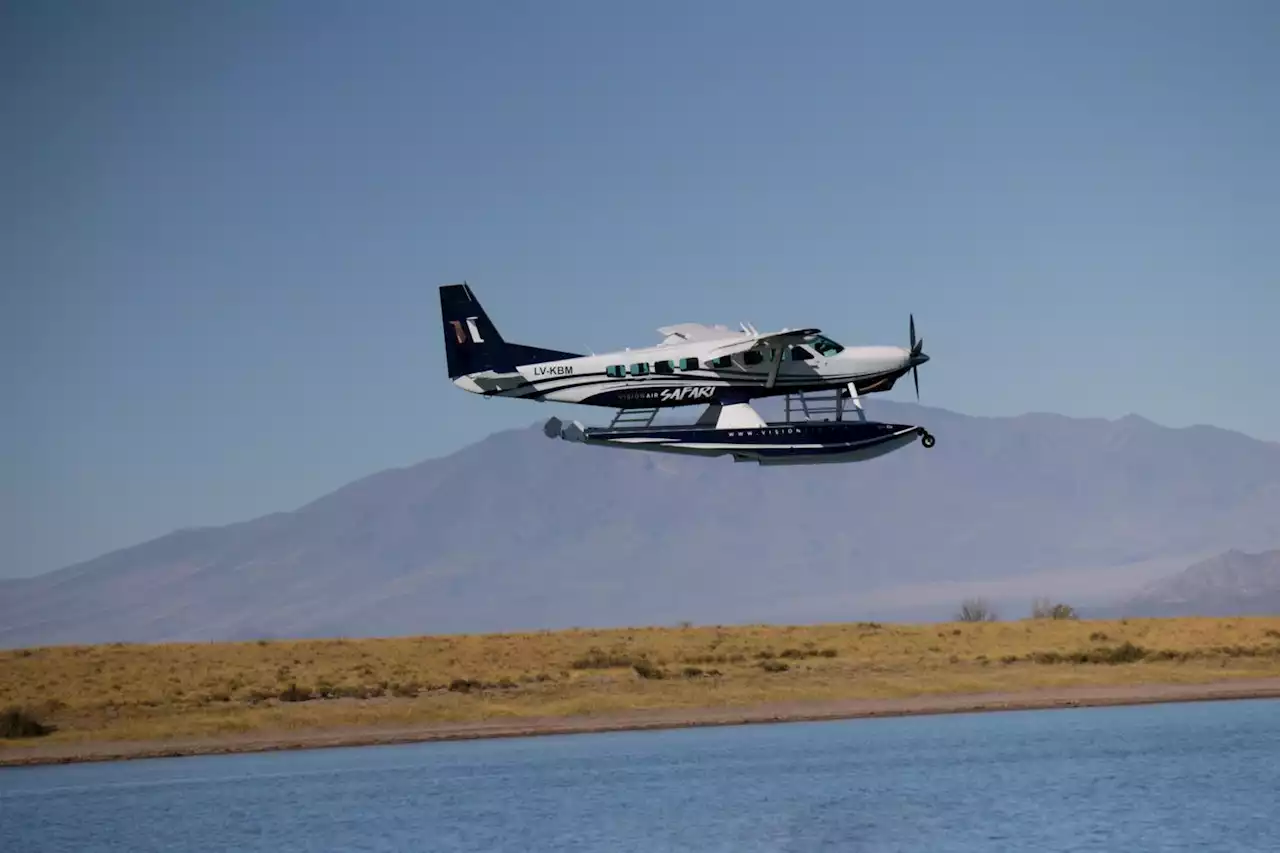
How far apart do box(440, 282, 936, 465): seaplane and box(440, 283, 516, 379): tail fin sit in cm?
3

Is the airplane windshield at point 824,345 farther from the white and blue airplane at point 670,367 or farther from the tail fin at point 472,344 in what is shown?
the tail fin at point 472,344

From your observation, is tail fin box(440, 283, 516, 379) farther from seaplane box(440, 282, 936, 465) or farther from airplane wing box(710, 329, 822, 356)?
airplane wing box(710, 329, 822, 356)

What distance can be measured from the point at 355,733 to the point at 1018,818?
98.0ft

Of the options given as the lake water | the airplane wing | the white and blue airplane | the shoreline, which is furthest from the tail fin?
the shoreline

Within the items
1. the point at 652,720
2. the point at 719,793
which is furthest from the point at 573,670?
the point at 719,793

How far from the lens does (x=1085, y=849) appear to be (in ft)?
151

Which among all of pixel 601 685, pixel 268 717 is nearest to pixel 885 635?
pixel 601 685

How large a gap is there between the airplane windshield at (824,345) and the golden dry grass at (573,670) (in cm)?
1767

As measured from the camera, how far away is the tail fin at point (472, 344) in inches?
2552

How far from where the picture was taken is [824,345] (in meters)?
64.3

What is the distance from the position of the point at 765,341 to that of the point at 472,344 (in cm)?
951

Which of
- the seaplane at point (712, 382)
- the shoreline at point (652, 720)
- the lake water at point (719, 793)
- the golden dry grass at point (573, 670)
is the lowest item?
the lake water at point (719, 793)

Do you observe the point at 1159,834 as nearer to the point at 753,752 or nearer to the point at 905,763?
the point at 905,763

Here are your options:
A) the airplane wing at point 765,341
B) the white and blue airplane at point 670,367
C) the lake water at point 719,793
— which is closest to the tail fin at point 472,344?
the white and blue airplane at point 670,367
